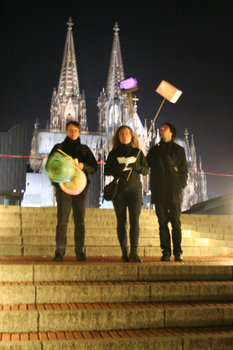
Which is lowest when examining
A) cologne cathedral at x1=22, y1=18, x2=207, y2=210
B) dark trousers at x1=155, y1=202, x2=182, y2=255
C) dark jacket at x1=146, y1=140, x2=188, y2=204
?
dark trousers at x1=155, y1=202, x2=182, y2=255

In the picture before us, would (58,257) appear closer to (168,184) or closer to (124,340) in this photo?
(168,184)

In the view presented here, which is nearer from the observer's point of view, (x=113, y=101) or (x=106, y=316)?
(x=106, y=316)

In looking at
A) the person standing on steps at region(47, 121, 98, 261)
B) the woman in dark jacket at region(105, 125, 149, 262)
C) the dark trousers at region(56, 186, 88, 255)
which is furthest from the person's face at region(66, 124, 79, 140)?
the dark trousers at region(56, 186, 88, 255)

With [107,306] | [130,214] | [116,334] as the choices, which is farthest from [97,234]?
[116,334]

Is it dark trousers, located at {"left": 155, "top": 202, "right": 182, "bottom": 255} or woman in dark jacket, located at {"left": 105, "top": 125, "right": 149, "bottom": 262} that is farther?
dark trousers, located at {"left": 155, "top": 202, "right": 182, "bottom": 255}

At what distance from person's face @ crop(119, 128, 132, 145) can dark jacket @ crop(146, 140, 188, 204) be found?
42 centimetres

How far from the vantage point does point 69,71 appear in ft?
207

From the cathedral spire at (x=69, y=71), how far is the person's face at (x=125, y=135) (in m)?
57.0

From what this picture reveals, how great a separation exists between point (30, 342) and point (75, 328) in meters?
0.43

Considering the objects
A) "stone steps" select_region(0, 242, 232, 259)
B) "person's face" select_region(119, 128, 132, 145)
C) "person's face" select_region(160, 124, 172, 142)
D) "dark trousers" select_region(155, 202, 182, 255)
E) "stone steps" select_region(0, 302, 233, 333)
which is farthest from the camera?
"stone steps" select_region(0, 242, 232, 259)

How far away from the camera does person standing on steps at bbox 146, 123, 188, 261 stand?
4613 mm

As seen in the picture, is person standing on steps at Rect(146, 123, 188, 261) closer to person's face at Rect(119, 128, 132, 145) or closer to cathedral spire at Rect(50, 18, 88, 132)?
person's face at Rect(119, 128, 132, 145)

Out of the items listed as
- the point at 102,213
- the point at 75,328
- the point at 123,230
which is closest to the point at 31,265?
the point at 75,328

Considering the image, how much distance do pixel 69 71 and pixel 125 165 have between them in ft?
202
